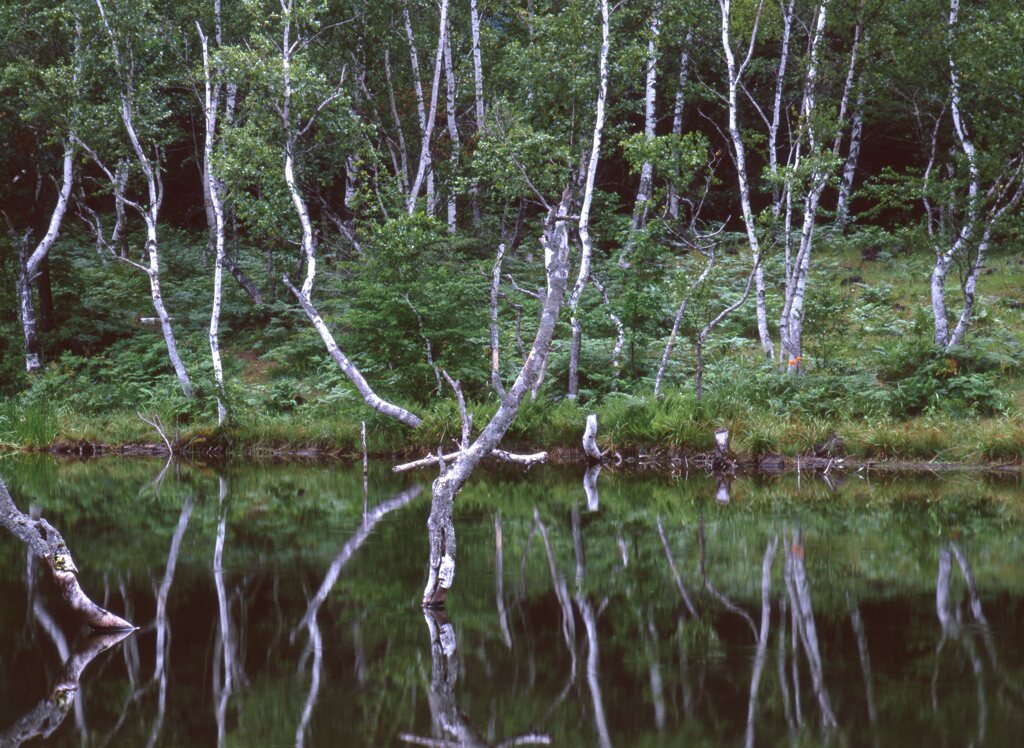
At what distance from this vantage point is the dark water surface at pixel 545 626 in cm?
557

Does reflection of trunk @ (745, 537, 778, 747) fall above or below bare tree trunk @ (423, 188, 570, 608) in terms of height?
below

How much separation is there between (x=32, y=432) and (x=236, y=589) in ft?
46.1

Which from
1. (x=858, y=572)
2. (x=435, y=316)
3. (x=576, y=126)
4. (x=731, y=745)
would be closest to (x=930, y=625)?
(x=858, y=572)

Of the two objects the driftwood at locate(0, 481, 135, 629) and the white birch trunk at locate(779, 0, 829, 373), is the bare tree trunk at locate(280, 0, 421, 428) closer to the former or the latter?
the white birch trunk at locate(779, 0, 829, 373)

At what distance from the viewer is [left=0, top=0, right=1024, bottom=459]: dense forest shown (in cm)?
1748

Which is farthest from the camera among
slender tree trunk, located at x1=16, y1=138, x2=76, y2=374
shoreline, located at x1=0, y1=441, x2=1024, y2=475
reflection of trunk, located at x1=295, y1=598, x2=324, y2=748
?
slender tree trunk, located at x1=16, y1=138, x2=76, y2=374

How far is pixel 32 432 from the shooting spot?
2064 centimetres

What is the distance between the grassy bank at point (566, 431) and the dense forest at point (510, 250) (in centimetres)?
6

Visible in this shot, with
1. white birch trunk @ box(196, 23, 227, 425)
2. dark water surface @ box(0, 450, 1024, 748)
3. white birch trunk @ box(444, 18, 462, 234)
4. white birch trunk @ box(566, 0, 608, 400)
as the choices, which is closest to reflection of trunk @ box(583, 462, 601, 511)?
dark water surface @ box(0, 450, 1024, 748)

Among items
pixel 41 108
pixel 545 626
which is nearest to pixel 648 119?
pixel 41 108

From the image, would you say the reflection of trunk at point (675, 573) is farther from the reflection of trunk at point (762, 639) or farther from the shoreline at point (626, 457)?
the shoreline at point (626, 457)

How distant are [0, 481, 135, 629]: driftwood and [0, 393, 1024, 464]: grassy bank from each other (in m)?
9.88

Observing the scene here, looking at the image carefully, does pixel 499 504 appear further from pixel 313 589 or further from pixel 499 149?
pixel 499 149

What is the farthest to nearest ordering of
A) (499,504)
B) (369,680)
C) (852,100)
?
(852,100), (499,504), (369,680)
